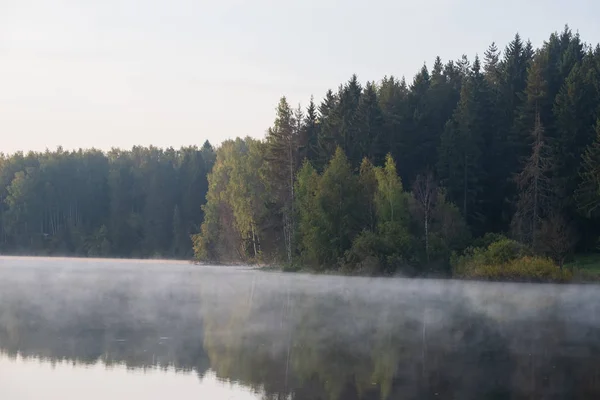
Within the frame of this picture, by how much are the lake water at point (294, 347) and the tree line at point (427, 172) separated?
79.0ft

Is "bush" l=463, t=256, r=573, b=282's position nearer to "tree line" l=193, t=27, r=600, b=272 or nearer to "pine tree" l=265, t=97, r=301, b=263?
"tree line" l=193, t=27, r=600, b=272

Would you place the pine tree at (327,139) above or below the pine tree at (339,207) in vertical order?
above

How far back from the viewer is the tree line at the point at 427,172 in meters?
62.2

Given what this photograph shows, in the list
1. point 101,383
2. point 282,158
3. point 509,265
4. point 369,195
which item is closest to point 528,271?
point 509,265

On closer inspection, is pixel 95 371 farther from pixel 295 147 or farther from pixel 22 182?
pixel 22 182

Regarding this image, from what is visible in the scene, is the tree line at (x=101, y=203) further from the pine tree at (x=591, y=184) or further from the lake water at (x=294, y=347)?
the lake water at (x=294, y=347)

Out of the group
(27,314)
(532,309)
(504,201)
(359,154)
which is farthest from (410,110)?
(27,314)

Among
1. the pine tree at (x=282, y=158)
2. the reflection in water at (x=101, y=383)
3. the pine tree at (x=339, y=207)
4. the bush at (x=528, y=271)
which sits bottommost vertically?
the reflection in water at (x=101, y=383)

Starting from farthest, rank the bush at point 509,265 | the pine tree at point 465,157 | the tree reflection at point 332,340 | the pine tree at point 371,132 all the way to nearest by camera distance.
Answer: the pine tree at point 371,132, the pine tree at point 465,157, the bush at point 509,265, the tree reflection at point 332,340

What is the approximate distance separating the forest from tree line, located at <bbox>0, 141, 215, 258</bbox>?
3439 centimetres

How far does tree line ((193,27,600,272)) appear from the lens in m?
62.2

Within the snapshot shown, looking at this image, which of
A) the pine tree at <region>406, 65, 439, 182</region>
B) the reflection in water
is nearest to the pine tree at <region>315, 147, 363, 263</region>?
the pine tree at <region>406, 65, 439, 182</region>

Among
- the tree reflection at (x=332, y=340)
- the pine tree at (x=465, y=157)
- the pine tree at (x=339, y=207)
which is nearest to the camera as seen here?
the tree reflection at (x=332, y=340)

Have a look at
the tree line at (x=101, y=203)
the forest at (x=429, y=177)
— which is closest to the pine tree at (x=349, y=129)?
the forest at (x=429, y=177)
